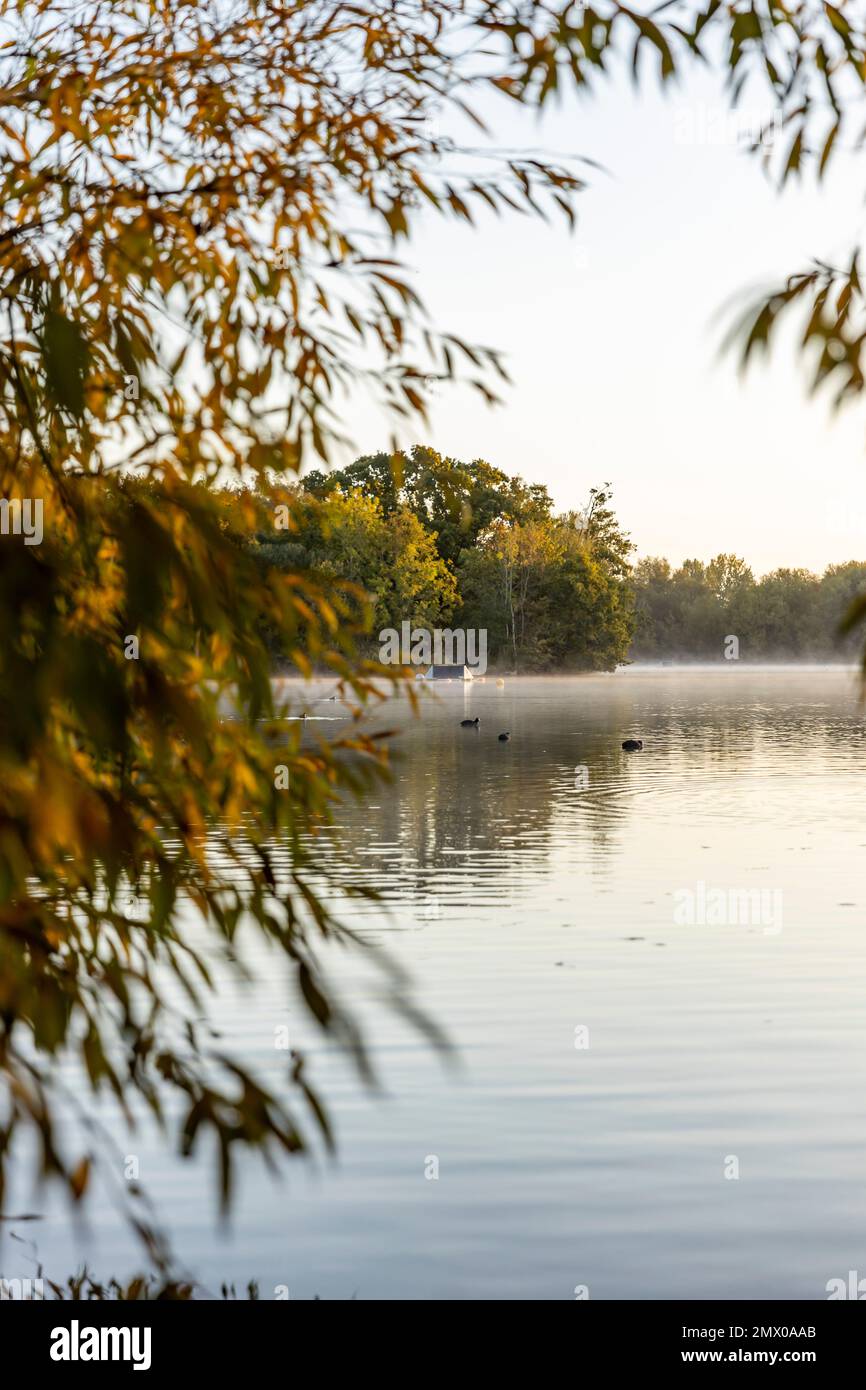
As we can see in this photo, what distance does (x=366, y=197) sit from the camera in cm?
400

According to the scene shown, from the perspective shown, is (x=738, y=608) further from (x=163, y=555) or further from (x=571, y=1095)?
(x=163, y=555)

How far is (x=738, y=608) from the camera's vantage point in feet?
419

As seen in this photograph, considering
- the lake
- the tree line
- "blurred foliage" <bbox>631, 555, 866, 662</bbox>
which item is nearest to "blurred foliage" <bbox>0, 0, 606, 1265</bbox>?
the lake

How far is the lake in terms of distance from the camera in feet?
19.8

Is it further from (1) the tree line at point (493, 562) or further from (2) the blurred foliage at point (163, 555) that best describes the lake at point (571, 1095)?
(1) the tree line at point (493, 562)

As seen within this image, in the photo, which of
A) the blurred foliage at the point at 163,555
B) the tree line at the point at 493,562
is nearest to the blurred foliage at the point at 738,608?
the tree line at the point at 493,562

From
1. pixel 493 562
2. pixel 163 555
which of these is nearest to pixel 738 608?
pixel 493 562

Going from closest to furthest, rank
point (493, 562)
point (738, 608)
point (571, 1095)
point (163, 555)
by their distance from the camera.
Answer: point (163, 555) < point (571, 1095) < point (493, 562) < point (738, 608)

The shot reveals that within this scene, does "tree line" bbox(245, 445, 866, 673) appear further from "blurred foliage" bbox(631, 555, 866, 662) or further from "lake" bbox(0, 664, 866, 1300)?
"lake" bbox(0, 664, 866, 1300)

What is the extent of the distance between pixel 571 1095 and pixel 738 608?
12245 centimetres

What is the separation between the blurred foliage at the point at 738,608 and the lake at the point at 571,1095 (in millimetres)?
109710

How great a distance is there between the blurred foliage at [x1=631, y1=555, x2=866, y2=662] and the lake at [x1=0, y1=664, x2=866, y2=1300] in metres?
110

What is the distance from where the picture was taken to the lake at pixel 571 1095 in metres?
6.03
